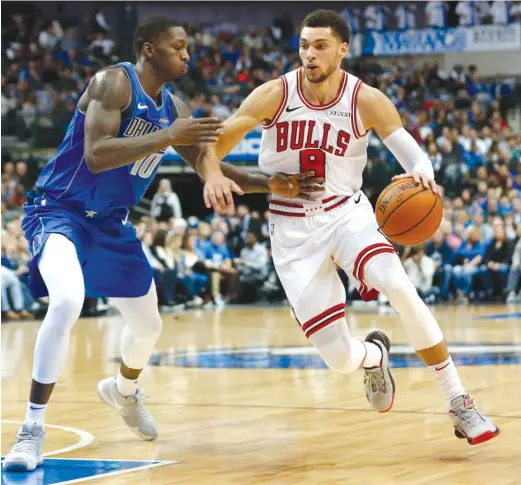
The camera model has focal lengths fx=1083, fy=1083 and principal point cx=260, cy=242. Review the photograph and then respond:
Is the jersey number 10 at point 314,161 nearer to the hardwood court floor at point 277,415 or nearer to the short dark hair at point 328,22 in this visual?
the short dark hair at point 328,22

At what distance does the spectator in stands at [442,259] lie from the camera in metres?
16.8

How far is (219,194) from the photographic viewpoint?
196 inches

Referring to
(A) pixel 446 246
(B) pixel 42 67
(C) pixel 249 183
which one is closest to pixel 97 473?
(C) pixel 249 183

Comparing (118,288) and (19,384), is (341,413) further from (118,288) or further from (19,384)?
(19,384)

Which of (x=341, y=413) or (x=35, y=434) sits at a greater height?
(x=35, y=434)

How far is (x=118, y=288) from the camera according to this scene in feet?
18.3

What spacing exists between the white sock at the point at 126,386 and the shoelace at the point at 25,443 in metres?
1.00

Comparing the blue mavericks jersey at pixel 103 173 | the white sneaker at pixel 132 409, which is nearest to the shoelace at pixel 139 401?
the white sneaker at pixel 132 409

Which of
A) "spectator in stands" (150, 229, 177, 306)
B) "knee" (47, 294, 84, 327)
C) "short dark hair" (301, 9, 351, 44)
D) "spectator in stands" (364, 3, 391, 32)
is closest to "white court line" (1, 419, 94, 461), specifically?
"knee" (47, 294, 84, 327)

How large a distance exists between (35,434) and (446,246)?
1248cm

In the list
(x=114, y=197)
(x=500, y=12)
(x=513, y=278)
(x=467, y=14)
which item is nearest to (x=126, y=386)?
(x=114, y=197)

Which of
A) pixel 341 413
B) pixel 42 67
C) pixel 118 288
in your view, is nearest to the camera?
pixel 118 288

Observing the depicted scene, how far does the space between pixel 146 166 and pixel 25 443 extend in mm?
1530

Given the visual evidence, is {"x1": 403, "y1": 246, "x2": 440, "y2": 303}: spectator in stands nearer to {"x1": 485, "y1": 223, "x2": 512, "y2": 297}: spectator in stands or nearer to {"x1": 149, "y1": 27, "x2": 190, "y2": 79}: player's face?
{"x1": 485, "y1": 223, "x2": 512, "y2": 297}: spectator in stands
